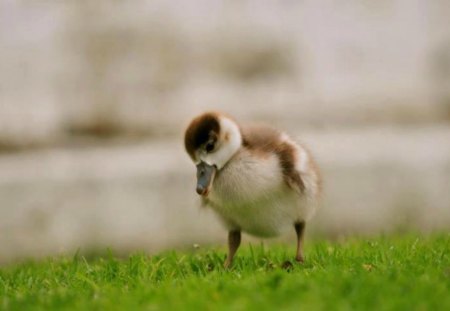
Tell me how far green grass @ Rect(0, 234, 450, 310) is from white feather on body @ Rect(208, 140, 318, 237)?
8.9 inches

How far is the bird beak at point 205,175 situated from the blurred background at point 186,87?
2742mm

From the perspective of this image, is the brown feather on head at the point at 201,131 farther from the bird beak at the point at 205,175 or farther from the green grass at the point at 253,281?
the green grass at the point at 253,281

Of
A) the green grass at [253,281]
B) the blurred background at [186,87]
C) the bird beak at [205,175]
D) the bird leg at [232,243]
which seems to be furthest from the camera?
the blurred background at [186,87]

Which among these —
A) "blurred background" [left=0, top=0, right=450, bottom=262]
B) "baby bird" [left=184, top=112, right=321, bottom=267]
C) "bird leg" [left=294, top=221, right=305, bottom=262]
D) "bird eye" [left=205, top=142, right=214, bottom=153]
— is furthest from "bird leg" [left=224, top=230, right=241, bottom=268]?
"blurred background" [left=0, top=0, right=450, bottom=262]

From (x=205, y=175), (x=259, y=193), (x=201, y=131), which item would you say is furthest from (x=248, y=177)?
Result: (x=201, y=131)

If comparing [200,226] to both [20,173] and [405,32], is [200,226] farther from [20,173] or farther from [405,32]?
[405,32]

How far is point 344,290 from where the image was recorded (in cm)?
363

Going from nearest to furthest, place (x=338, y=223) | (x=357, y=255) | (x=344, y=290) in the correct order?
(x=344, y=290), (x=357, y=255), (x=338, y=223)

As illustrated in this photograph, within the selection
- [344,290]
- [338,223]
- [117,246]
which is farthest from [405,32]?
[344,290]

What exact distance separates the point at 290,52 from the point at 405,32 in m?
0.93

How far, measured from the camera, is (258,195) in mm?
4695

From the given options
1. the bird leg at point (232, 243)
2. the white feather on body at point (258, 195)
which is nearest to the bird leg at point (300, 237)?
the white feather on body at point (258, 195)

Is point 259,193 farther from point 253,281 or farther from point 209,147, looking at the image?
point 253,281

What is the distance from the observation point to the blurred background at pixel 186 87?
7.46 meters
